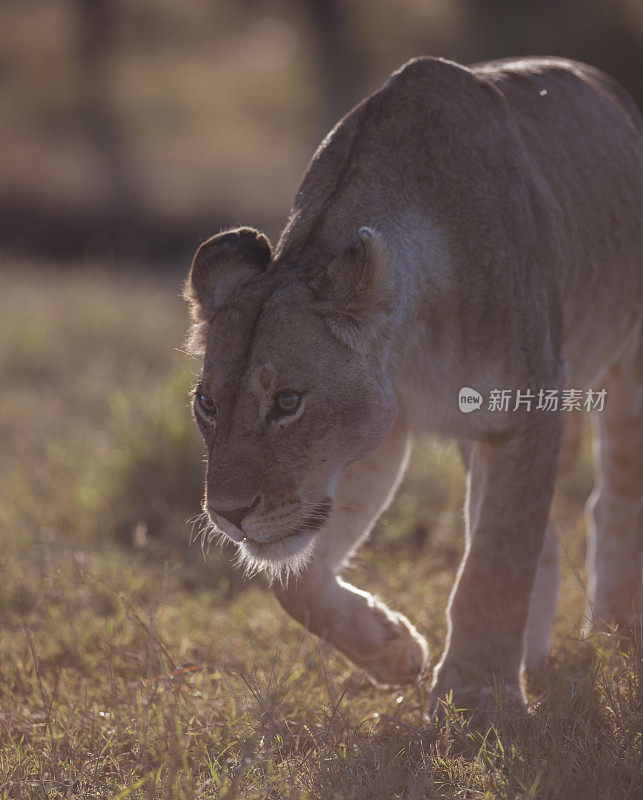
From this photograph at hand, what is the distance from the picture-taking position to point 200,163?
23562mm

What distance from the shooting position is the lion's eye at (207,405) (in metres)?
2.85

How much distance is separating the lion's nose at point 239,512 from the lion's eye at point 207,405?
0.82 feet

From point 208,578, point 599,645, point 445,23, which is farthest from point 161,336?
point 445,23

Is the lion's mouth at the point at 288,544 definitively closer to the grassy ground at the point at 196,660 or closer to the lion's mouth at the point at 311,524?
the lion's mouth at the point at 311,524

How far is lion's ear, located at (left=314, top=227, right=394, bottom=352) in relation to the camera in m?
2.78

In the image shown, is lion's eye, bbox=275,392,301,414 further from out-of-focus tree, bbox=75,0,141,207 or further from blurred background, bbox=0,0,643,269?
out-of-focus tree, bbox=75,0,141,207

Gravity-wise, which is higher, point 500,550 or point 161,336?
point 500,550

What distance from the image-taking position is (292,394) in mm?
2734

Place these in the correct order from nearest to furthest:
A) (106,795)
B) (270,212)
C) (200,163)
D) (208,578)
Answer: (106,795)
(208,578)
(270,212)
(200,163)

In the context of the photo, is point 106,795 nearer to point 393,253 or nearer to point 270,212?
point 393,253

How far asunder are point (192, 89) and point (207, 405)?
92.6 ft

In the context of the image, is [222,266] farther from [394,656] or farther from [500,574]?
[394,656]

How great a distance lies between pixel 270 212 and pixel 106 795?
1620 centimetres

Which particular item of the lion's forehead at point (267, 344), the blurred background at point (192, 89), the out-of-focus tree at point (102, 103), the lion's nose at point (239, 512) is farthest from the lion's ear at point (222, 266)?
the out-of-focus tree at point (102, 103)
